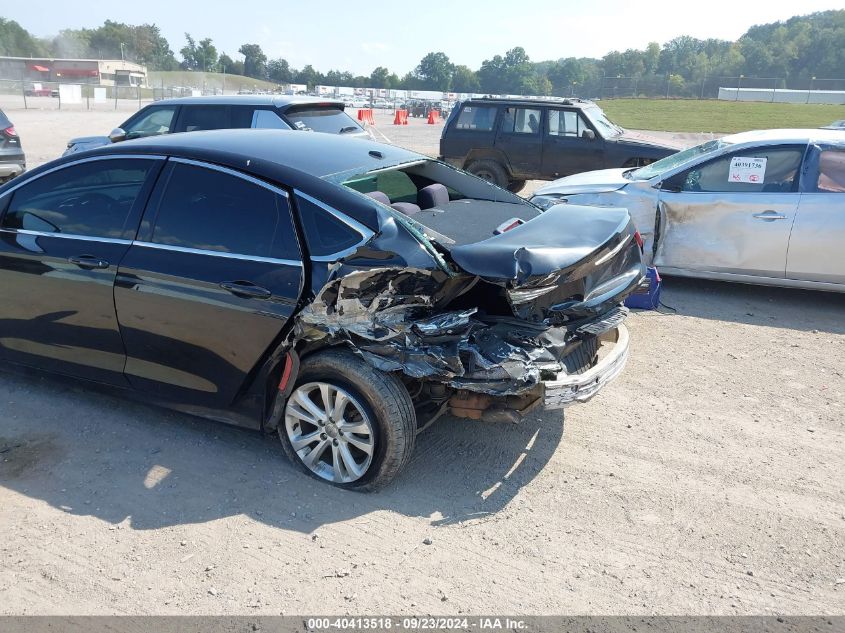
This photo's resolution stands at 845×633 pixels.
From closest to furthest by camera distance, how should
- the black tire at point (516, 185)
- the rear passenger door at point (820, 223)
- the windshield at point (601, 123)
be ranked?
1. the rear passenger door at point (820, 223)
2. the windshield at point (601, 123)
3. the black tire at point (516, 185)

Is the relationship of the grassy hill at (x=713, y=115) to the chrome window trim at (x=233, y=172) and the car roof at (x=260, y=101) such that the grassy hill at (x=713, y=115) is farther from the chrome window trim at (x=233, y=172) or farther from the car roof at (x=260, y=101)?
the chrome window trim at (x=233, y=172)

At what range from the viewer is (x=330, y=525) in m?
3.47

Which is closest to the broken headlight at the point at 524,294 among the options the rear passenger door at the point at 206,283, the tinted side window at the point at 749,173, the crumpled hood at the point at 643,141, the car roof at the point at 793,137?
the rear passenger door at the point at 206,283

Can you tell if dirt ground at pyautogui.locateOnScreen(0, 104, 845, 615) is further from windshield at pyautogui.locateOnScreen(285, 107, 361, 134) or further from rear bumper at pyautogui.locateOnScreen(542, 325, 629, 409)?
windshield at pyautogui.locateOnScreen(285, 107, 361, 134)

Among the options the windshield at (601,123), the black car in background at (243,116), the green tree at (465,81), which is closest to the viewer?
the black car in background at (243,116)

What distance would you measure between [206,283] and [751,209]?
531 cm

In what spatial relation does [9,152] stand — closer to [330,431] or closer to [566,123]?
[566,123]

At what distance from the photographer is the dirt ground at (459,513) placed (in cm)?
301

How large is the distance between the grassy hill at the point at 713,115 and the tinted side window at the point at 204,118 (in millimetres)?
28383

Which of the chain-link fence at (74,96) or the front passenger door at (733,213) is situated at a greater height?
the chain-link fence at (74,96)

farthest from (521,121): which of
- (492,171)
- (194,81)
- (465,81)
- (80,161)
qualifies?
(465,81)

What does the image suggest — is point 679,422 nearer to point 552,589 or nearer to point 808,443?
point 808,443

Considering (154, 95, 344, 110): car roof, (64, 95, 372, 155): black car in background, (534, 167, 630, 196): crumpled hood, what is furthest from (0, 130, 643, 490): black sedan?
(154, 95, 344, 110): car roof

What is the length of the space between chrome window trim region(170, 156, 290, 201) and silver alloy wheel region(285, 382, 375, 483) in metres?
1.05
